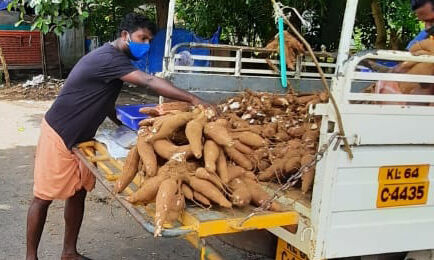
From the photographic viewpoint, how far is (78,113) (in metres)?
3.40

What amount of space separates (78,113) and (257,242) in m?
1.51

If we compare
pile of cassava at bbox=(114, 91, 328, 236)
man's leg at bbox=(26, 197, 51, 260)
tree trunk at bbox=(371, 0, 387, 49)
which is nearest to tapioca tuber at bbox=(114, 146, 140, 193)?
pile of cassava at bbox=(114, 91, 328, 236)

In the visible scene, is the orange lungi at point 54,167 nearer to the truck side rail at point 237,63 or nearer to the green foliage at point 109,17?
the truck side rail at point 237,63

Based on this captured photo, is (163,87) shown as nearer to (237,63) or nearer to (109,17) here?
(237,63)

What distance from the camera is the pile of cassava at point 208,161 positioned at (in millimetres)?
2318

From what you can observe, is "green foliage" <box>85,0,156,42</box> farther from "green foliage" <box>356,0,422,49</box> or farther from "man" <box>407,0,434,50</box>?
"man" <box>407,0,434,50</box>

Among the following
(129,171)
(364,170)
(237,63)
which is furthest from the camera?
(237,63)

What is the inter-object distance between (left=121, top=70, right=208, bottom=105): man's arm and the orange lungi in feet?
2.38

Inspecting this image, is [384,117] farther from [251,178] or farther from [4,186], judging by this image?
[4,186]

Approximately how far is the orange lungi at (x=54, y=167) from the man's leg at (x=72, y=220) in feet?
0.86

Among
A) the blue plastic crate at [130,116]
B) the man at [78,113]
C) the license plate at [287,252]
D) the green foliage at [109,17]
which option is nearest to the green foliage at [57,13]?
the blue plastic crate at [130,116]

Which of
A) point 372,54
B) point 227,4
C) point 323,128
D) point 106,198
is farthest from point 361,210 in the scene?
point 227,4

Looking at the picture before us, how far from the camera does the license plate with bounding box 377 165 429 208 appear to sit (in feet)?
7.59

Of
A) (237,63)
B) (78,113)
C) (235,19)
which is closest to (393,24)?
(235,19)
